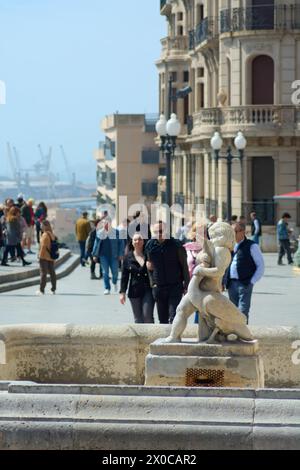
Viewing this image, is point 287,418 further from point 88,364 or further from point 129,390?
point 88,364

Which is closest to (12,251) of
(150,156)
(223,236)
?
(223,236)

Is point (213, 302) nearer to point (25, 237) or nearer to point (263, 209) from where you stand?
point (25, 237)

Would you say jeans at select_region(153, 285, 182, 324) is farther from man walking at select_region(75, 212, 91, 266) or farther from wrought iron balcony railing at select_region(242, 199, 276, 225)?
wrought iron balcony railing at select_region(242, 199, 276, 225)

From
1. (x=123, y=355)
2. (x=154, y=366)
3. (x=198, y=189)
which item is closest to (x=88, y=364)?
(x=123, y=355)

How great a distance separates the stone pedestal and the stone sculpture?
4.3 inches

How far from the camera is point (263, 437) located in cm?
1136

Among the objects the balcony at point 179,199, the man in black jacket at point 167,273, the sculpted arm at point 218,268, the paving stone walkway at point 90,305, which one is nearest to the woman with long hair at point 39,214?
the paving stone walkway at point 90,305

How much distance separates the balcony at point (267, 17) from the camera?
49.8 m

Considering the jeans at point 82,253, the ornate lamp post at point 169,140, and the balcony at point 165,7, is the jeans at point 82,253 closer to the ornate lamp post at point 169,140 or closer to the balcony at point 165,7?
the ornate lamp post at point 169,140

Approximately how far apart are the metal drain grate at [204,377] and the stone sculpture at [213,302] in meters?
0.26

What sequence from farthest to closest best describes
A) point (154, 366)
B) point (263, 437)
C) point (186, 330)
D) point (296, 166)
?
point (296, 166) → point (186, 330) → point (154, 366) → point (263, 437)

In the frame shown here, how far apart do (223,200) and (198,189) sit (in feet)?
25.1

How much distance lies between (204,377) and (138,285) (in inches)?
219

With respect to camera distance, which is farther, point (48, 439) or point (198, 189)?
point (198, 189)
